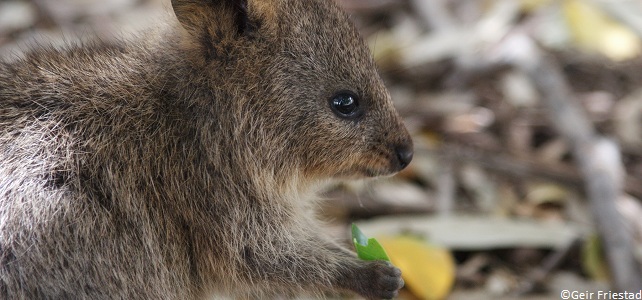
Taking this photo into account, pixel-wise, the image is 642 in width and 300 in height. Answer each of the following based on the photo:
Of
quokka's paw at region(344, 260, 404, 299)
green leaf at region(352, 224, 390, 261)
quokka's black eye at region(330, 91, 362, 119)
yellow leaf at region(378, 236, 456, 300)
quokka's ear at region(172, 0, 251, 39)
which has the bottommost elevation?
quokka's paw at region(344, 260, 404, 299)

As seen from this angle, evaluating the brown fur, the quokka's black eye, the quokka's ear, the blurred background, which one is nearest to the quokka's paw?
the brown fur

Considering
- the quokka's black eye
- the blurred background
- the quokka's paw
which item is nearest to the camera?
the quokka's paw

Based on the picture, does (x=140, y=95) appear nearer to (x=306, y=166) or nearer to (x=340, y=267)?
(x=306, y=166)

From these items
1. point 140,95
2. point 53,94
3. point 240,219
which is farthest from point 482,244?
point 53,94

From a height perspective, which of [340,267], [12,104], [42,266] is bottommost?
[42,266]

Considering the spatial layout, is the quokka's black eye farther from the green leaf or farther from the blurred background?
the blurred background

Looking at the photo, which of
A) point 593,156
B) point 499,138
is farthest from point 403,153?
point 499,138

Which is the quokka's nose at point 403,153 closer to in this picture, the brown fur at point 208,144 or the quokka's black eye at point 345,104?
the brown fur at point 208,144

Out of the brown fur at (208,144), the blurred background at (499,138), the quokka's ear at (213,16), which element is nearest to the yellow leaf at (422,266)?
the blurred background at (499,138)
